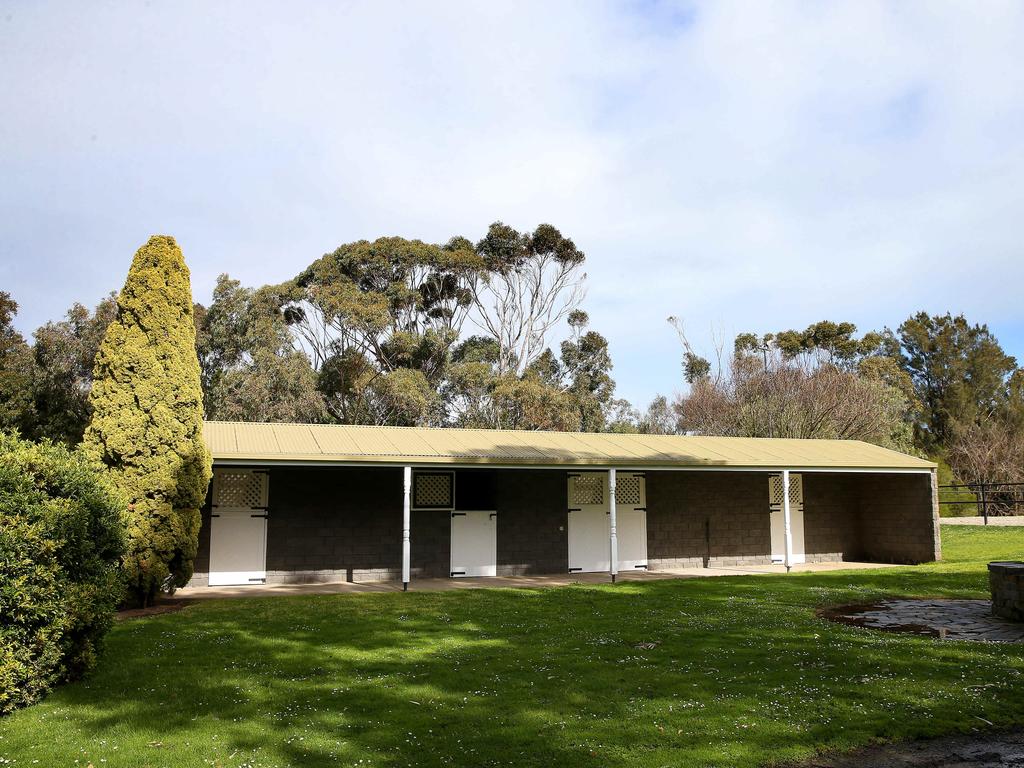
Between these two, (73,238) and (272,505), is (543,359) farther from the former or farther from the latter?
(272,505)

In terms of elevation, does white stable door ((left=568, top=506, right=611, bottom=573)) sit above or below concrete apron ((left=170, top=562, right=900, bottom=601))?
above

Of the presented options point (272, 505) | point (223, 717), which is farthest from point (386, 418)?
point (223, 717)

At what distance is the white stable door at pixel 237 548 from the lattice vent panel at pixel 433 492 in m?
2.69

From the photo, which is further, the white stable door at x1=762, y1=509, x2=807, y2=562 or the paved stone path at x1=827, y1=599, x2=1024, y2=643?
the white stable door at x1=762, y1=509, x2=807, y2=562

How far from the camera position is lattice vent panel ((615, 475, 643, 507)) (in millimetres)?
15156

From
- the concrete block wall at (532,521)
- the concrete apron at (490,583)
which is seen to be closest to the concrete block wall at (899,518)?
the concrete apron at (490,583)

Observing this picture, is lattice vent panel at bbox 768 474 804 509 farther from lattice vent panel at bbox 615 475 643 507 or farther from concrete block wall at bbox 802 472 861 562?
lattice vent panel at bbox 615 475 643 507

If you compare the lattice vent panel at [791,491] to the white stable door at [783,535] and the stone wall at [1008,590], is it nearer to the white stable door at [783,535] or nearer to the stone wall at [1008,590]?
the white stable door at [783,535]

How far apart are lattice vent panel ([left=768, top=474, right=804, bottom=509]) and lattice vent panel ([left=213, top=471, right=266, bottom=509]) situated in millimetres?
10432

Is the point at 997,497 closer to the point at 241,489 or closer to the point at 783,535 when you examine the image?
the point at 783,535

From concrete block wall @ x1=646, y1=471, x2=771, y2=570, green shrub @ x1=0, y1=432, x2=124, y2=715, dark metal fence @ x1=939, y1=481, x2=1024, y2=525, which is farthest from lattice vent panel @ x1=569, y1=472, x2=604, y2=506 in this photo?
dark metal fence @ x1=939, y1=481, x2=1024, y2=525

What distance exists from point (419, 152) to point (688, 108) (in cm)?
617

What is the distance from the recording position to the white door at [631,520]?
1495 centimetres

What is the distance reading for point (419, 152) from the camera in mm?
17359
